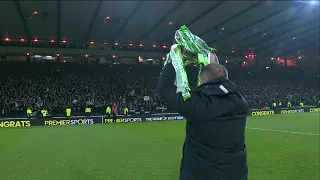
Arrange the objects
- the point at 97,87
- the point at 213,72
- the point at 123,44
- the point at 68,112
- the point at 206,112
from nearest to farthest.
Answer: the point at 206,112
the point at 213,72
the point at 68,112
the point at 97,87
the point at 123,44

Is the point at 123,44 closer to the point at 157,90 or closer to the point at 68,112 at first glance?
the point at 68,112

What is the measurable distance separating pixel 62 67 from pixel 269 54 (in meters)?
32.7

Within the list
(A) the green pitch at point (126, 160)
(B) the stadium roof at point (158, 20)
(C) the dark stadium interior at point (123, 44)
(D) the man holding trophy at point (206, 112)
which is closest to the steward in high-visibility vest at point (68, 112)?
(C) the dark stadium interior at point (123, 44)

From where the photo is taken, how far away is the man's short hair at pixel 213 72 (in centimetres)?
254

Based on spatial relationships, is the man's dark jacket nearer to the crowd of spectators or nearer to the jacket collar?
the jacket collar

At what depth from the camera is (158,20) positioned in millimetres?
31906

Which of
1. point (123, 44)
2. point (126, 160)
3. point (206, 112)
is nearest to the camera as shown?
point (206, 112)

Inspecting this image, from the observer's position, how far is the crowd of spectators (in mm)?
29280

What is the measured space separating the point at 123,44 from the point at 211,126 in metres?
38.3

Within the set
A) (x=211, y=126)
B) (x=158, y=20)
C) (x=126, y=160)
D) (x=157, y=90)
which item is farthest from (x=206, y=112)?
(x=158, y=20)

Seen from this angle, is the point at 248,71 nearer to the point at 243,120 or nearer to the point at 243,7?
the point at 243,7

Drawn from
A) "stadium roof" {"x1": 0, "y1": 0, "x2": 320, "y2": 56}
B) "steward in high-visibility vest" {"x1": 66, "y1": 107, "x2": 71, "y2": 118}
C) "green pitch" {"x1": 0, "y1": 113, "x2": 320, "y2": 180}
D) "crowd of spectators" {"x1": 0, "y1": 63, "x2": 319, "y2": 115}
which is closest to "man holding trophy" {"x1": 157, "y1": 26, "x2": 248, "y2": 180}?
"green pitch" {"x1": 0, "y1": 113, "x2": 320, "y2": 180}

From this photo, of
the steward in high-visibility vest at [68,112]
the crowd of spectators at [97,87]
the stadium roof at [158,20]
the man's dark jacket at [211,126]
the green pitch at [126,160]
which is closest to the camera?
the man's dark jacket at [211,126]

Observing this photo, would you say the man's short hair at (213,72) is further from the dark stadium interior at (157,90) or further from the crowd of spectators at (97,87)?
the crowd of spectators at (97,87)
